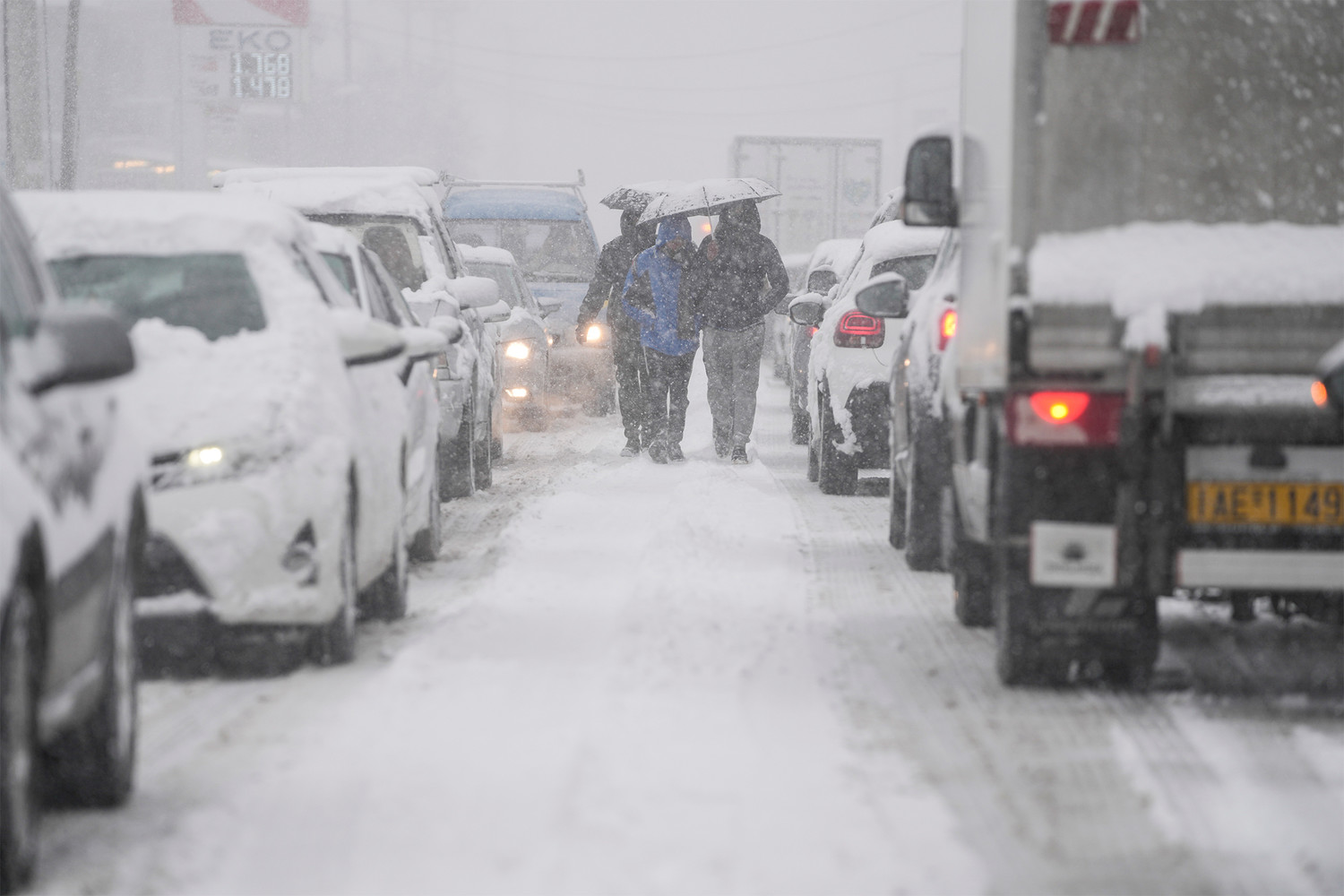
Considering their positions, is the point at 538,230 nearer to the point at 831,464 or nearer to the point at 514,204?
the point at 514,204

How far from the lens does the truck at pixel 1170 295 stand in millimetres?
5996

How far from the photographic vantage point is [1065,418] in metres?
6.10

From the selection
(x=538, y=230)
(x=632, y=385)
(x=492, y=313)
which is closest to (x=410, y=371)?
(x=492, y=313)

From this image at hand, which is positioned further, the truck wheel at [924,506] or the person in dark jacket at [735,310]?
the person in dark jacket at [735,310]

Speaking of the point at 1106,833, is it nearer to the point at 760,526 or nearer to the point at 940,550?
the point at 940,550

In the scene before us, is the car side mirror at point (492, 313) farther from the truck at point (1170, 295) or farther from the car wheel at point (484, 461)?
the truck at point (1170, 295)

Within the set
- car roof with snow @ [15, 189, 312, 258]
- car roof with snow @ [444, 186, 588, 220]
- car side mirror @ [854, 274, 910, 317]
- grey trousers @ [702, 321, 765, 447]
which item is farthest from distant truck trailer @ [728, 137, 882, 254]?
car roof with snow @ [15, 189, 312, 258]

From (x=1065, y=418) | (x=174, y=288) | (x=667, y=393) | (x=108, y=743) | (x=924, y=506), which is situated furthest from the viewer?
(x=667, y=393)

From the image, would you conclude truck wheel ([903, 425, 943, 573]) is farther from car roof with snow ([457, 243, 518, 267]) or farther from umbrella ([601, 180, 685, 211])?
car roof with snow ([457, 243, 518, 267])

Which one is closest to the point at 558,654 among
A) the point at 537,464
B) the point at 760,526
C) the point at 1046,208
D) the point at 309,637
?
the point at 309,637

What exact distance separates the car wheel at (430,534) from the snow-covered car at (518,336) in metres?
6.78

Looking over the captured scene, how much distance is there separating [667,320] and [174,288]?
8.59 m

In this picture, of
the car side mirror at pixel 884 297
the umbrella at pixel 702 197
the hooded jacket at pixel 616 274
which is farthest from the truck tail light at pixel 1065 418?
the hooded jacket at pixel 616 274

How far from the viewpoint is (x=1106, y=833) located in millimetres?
4820
